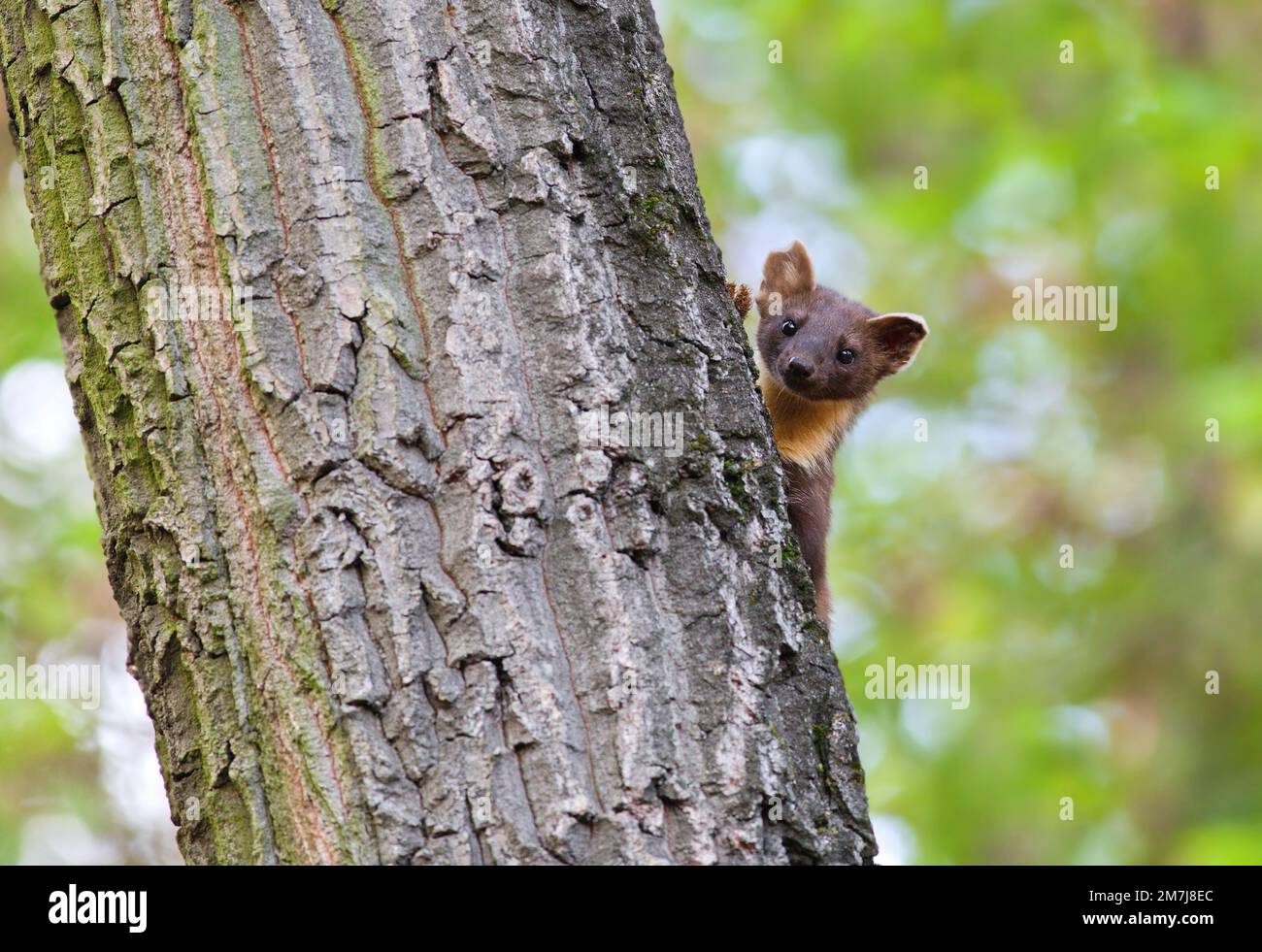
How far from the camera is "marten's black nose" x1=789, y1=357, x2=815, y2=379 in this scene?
23.2 feet

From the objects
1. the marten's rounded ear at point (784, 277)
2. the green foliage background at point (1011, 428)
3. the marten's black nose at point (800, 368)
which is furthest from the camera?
the green foliage background at point (1011, 428)

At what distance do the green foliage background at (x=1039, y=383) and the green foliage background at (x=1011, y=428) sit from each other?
0.10 feet

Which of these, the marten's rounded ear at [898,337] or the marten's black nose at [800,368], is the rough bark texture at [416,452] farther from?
the marten's rounded ear at [898,337]

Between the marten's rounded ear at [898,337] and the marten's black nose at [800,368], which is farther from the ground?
the marten's rounded ear at [898,337]

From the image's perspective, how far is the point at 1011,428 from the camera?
13.3 metres

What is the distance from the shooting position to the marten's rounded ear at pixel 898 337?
734 cm

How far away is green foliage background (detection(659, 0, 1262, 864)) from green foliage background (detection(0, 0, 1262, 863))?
32 mm

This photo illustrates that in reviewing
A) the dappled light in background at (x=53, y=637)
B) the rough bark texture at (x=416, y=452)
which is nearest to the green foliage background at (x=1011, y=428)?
the dappled light in background at (x=53, y=637)

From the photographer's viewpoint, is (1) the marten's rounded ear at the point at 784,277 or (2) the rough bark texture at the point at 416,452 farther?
(1) the marten's rounded ear at the point at 784,277

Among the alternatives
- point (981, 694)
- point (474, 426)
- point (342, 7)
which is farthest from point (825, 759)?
point (981, 694)

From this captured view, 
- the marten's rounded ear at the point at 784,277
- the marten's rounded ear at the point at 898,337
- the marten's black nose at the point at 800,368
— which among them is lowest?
the marten's black nose at the point at 800,368

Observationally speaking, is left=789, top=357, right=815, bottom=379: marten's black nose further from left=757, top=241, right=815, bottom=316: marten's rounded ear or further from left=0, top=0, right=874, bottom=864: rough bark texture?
left=0, top=0, right=874, bottom=864: rough bark texture

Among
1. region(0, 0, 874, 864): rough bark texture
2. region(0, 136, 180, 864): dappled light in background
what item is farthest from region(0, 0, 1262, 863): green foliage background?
region(0, 0, 874, 864): rough bark texture
